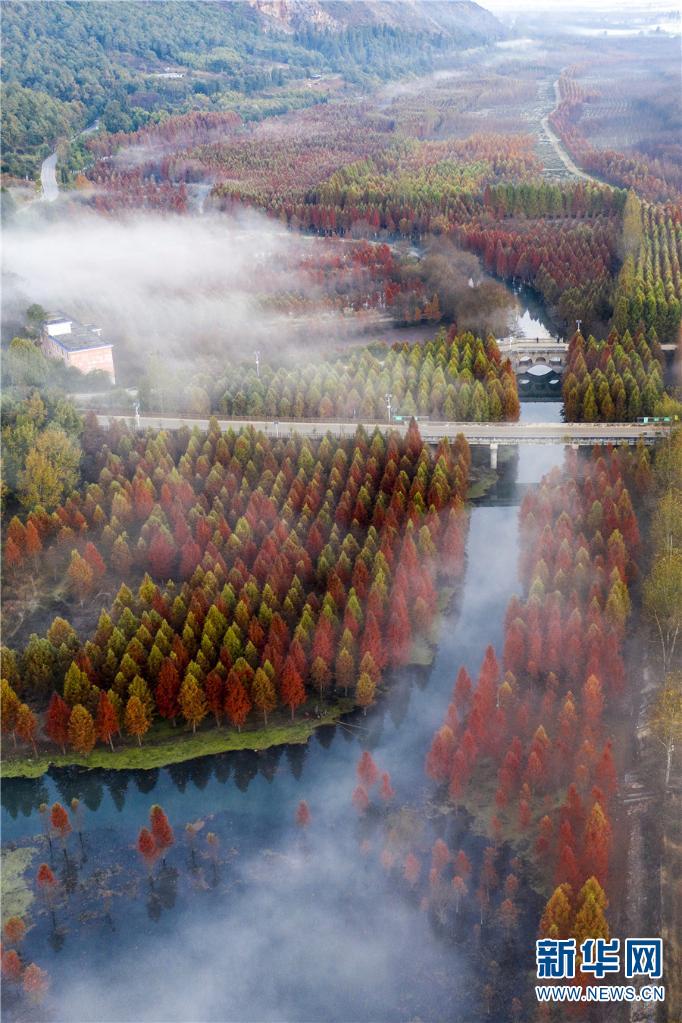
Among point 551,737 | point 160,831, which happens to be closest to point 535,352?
point 551,737

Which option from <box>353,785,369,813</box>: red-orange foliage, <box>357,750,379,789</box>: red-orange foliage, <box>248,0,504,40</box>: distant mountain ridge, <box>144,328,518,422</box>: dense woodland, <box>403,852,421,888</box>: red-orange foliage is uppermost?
<box>248,0,504,40</box>: distant mountain ridge

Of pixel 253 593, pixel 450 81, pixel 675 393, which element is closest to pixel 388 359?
pixel 675 393

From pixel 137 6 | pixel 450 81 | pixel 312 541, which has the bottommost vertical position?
pixel 312 541

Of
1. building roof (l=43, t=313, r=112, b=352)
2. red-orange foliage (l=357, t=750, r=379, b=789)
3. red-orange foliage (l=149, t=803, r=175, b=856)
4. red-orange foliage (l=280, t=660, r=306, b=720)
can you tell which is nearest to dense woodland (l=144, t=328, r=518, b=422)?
building roof (l=43, t=313, r=112, b=352)

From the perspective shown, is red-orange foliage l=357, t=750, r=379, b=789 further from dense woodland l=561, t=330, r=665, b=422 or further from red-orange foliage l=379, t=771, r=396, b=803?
dense woodland l=561, t=330, r=665, b=422

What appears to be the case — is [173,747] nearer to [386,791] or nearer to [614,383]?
[386,791]

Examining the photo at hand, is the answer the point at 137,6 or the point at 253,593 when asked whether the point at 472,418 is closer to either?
the point at 253,593
